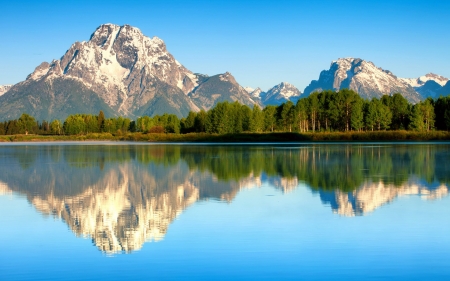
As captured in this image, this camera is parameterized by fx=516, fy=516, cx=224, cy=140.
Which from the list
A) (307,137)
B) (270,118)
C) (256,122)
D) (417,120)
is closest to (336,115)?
(307,137)

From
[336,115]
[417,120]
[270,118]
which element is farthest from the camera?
[270,118]

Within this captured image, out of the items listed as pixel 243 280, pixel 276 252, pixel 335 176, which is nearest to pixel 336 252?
pixel 276 252

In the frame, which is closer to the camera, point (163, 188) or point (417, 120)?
point (163, 188)

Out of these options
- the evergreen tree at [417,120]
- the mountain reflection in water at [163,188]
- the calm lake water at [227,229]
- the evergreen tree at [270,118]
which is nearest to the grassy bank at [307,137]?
the evergreen tree at [417,120]

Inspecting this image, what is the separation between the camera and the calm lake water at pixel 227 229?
484 inches

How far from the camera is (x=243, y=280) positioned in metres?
11.4

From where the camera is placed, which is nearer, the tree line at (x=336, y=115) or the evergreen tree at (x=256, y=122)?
the tree line at (x=336, y=115)

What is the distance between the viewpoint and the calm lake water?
40.3 feet

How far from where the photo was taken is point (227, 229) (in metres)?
16.7

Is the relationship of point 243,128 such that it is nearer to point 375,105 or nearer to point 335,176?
point 375,105

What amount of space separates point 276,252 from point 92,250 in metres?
5.08

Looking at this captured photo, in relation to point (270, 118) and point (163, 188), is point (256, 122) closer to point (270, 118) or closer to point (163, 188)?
point (270, 118)

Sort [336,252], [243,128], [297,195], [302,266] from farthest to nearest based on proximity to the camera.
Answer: [243,128] → [297,195] → [336,252] → [302,266]

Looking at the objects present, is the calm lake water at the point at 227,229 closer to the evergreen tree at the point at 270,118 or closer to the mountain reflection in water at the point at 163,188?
the mountain reflection in water at the point at 163,188
